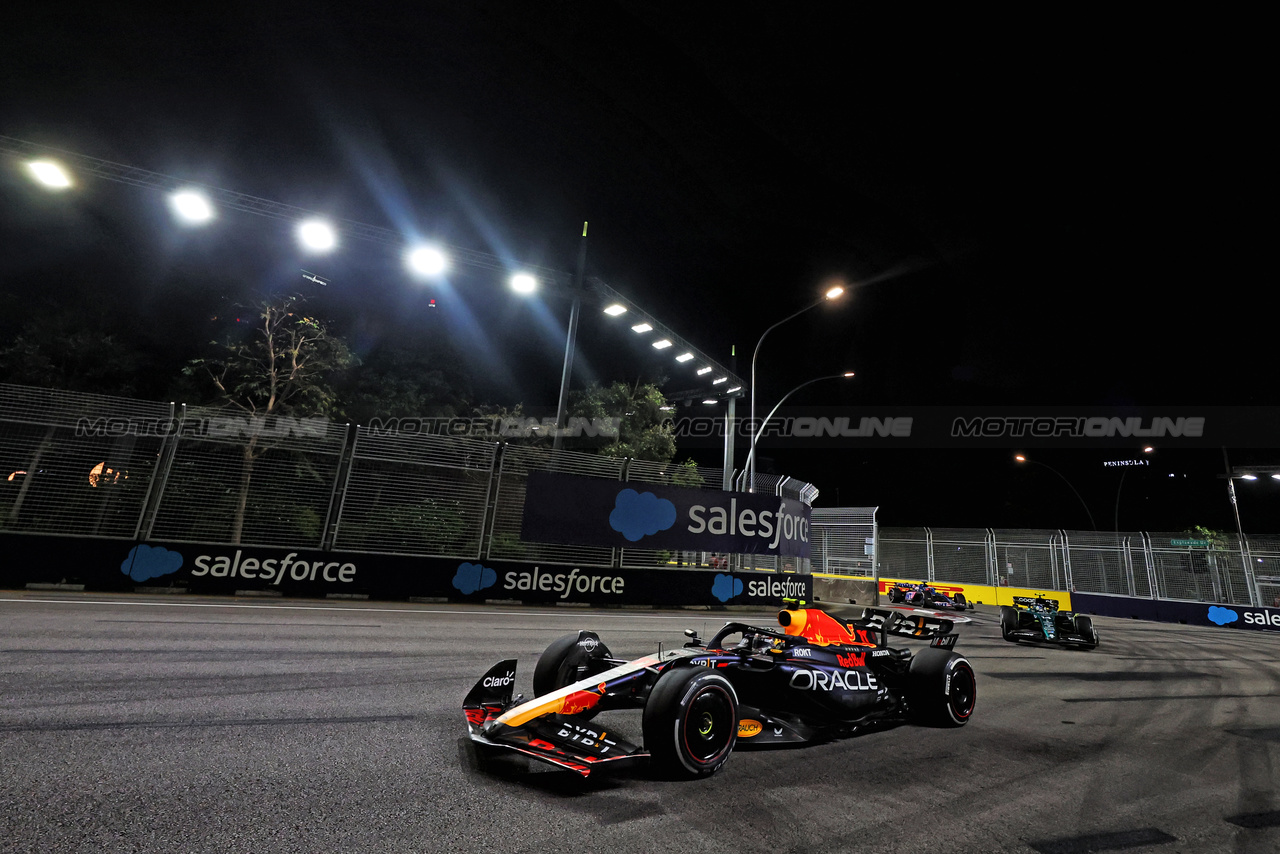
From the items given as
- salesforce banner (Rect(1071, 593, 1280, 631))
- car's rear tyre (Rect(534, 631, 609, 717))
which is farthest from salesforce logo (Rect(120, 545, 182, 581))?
salesforce banner (Rect(1071, 593, 1280, 631))

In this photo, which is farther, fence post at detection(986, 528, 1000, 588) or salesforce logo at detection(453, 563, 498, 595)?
fence post at detection(986, 528, 1000, 588)

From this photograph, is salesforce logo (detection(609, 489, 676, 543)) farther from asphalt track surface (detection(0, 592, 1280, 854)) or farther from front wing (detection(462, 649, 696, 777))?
front wing (detection(462, 649, 696, 777))

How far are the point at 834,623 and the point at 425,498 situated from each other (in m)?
9.64

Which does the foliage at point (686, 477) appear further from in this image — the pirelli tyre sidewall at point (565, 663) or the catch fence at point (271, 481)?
the pirelli tyre sidewall at point (565, 663)

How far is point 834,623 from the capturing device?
4.43 m

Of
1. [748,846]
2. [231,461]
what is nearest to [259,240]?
[231,461]

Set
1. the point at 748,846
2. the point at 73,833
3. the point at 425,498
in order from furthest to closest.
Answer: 1. the point at 425,498
2. the point at 748,846
3. the point at 73,833

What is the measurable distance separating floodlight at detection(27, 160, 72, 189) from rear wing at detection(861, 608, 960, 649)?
649 inches

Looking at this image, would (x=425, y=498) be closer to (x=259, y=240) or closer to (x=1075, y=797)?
(x=259, y=240)

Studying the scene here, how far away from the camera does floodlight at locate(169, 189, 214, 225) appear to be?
1199 centimetres

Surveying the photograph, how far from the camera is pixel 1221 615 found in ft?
62.6

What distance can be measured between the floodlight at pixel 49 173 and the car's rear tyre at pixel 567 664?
1480 cm

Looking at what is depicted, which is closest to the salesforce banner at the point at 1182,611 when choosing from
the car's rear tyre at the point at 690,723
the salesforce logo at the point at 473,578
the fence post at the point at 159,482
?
the salesforce logo at the point at 473,578

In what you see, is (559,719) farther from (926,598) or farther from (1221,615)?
(1221,615)
